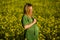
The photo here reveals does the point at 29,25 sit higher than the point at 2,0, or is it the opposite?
the point at 29,25

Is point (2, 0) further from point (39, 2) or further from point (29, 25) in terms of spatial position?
point (29, 25)

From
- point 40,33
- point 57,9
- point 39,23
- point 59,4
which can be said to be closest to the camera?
point 40,33

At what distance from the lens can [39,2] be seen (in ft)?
40.2

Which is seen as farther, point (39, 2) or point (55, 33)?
point (39, 2)

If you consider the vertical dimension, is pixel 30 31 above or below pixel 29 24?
Answer: below

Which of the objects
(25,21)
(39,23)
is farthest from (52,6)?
(25,21)

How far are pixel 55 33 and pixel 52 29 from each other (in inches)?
6.1

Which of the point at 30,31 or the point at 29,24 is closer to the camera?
the point at 29,24

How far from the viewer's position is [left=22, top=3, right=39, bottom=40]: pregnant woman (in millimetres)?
5398

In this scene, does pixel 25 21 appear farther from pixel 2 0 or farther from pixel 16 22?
pixel 2 0

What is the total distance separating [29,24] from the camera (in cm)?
541

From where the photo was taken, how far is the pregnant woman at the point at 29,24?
5.40m

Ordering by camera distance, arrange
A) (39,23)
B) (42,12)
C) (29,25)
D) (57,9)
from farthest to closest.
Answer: (57,9) < (42,12) < (39,23) < (29,25)

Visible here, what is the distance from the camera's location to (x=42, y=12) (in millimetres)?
10094
